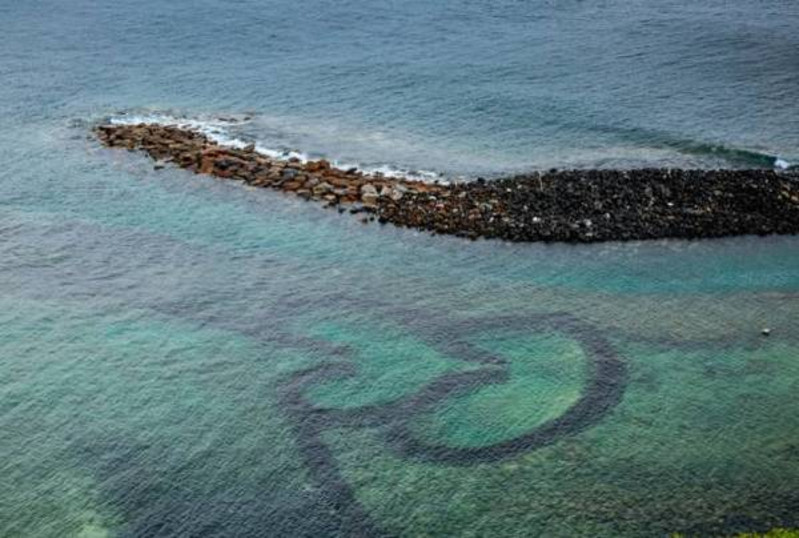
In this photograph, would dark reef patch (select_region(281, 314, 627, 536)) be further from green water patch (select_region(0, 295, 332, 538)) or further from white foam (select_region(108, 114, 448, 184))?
white foam (select_region(108, 114, 448, 184))

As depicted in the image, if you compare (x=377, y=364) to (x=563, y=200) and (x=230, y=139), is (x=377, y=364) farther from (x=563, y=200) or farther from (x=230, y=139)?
(x=230, y=139)

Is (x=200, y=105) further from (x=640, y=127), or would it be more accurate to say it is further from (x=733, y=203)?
(x=733, y=203)

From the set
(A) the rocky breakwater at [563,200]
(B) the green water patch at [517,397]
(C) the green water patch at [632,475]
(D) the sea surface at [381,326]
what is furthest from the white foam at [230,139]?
(C) the green water patch at [632,475]

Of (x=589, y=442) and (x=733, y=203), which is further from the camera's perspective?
(x=733, y=203)

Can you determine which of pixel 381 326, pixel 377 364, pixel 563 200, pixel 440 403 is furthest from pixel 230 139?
pixel 440 403

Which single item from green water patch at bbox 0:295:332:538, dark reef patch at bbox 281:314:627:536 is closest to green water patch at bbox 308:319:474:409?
dark reef patch at bbox 281:314:627:536

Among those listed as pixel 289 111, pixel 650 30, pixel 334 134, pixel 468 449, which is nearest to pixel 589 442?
pixel 468 449
